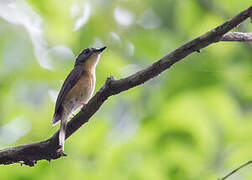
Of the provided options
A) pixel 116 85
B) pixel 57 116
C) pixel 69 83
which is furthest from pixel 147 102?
pixel 116 85

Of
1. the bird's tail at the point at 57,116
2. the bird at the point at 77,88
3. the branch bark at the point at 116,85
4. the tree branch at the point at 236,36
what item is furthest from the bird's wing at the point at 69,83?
the tree branch at the point at 236,36

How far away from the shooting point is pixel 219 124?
3.21 m

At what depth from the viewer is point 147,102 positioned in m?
3.69

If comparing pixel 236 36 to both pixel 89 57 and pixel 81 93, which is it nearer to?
pixel 81 93

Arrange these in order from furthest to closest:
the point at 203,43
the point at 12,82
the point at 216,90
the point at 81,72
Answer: the point at 81,72, the point at 12,82, the point at 216,90, the point at 203,43

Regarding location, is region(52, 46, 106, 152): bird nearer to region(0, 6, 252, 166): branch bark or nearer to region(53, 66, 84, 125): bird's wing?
region(53, 66, 84, 125): bird's wing

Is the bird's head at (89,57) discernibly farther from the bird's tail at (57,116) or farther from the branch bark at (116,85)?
the branch bark at (116,85)

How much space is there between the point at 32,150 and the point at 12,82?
134 cm

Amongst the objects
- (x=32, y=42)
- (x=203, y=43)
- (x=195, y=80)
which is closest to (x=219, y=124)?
(x=195, y=80)

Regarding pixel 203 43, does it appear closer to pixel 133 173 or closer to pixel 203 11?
pixel 133 173

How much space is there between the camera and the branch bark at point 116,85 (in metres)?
2.24

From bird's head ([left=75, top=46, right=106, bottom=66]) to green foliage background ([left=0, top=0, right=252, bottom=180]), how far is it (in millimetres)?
192

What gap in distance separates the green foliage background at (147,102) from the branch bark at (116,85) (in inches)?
17.8

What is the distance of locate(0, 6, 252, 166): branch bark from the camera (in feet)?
7.35
